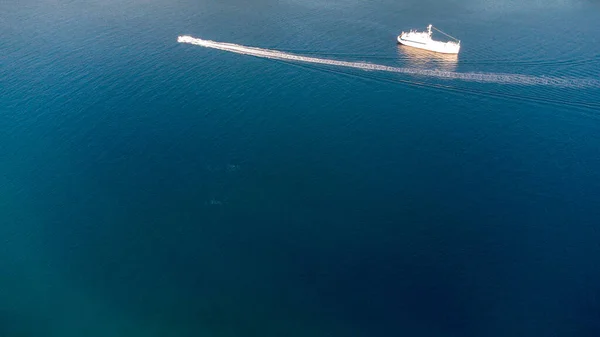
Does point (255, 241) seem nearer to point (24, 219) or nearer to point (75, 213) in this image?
point (75, 213)

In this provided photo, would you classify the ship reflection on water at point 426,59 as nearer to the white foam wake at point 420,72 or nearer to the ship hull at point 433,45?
the ship hull at point 433,45

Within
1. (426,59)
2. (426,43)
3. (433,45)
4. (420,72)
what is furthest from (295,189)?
(433,45)

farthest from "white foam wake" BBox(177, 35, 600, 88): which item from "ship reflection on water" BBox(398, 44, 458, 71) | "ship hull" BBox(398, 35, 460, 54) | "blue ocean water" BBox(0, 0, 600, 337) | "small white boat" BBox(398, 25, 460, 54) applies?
"small white boat" BBox(398, 25, 460, 54)

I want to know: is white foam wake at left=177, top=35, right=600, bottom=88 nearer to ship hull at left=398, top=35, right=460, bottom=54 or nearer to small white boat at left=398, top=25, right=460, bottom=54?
ship hull at left=398, top=35, right=460, bottom=54

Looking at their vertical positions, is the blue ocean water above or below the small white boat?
below

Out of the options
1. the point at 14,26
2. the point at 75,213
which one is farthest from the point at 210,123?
the point at 14,26

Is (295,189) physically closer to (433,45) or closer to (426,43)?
(426,43)
